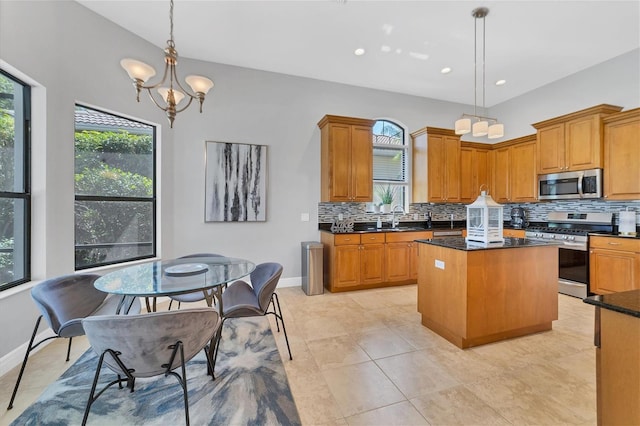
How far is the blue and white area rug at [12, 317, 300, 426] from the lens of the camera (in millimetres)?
1605

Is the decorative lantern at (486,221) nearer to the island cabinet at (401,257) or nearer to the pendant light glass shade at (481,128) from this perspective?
the pendant light glass shade at (481,128)

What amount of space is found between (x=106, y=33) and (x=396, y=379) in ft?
15.1

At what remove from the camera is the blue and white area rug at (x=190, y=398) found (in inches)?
63.2

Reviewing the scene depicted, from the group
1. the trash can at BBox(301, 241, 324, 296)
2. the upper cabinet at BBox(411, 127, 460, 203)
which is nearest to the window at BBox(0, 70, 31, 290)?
the trash can at BBox(301, 241, 324, 296)

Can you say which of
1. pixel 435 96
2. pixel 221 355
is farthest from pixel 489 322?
pixel 435 96

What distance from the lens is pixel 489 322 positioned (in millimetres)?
2426

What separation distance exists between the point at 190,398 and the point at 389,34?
416cm

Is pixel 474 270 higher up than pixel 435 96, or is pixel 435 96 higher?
pixel 435 96

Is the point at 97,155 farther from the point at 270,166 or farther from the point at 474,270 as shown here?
the point at 474,270

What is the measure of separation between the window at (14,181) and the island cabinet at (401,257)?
4157mm

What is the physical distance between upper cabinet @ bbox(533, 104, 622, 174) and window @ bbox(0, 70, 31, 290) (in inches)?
258

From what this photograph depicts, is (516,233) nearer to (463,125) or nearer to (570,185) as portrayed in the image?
(570,185)

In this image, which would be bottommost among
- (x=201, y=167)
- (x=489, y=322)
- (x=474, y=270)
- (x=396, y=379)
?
(x=396, y=379)

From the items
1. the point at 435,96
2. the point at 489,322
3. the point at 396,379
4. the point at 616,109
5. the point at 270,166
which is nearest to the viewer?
the point at 396,379
